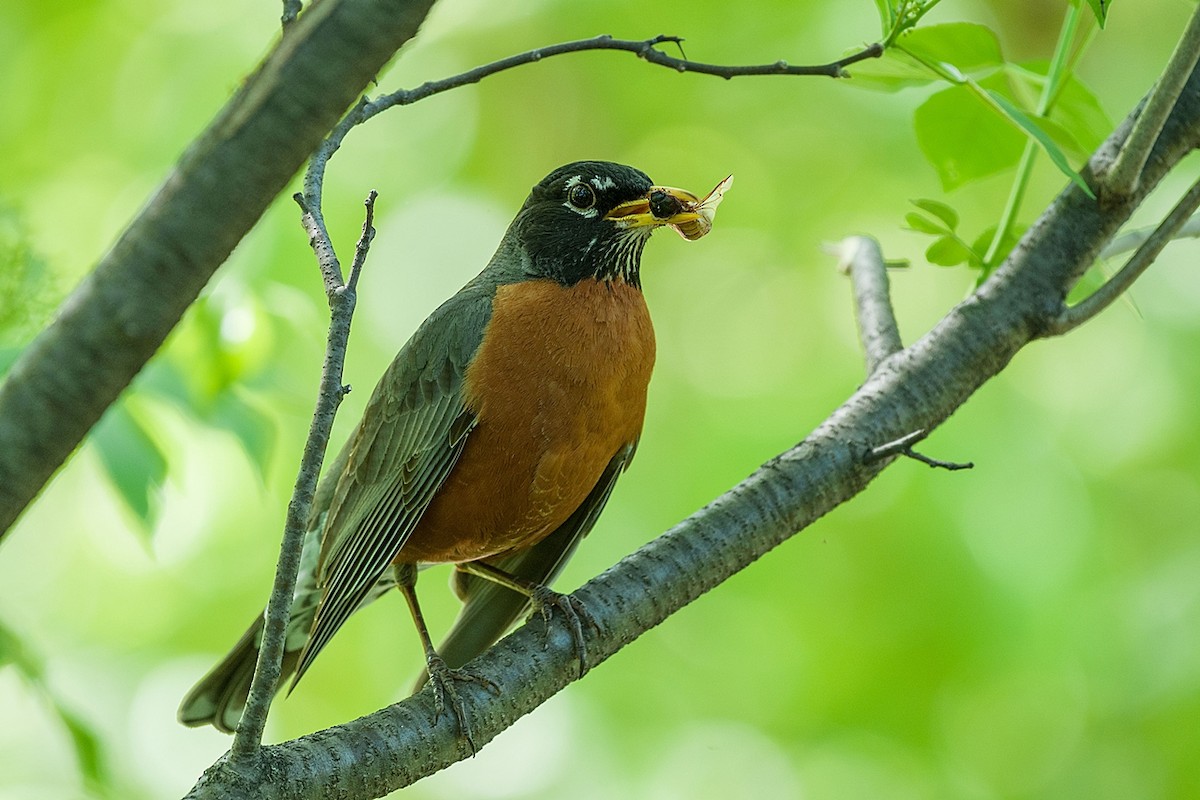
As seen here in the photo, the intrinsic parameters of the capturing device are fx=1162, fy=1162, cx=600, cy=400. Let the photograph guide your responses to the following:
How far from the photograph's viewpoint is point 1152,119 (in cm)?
Answer: 279

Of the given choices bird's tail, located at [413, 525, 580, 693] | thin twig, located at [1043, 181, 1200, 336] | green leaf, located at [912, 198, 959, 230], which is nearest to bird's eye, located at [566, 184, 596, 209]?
bird's tail, located at [413, 525, 580, 693]

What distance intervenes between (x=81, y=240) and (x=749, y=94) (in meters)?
4.28

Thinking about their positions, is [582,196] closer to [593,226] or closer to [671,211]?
[593,226]

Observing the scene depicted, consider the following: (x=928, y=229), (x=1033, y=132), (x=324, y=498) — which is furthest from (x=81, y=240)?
(x=1033, y=132)

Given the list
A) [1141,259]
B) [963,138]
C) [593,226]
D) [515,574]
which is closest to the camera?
[1141,259]

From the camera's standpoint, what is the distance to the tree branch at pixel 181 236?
121 cm

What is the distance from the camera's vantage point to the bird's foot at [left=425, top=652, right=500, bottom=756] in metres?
2.53

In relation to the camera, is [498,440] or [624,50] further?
[498,440]

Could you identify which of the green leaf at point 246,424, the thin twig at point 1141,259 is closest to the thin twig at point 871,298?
the thin twig at point 1141,259

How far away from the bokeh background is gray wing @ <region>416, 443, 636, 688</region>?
1.23 m

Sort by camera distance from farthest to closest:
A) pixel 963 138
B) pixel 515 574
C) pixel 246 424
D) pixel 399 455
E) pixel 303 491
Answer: pixel 515 574 → pixel 399 455 → pixel 246 424 → pixel 963 138 → pixel 303 491

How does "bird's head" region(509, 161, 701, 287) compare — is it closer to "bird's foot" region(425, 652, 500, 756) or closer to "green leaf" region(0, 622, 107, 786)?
"bird's foot" region(425, 652, 500, 756)

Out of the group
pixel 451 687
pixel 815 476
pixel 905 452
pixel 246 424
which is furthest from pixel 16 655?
pixel 905 452

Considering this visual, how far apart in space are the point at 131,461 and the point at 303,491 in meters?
1.20
